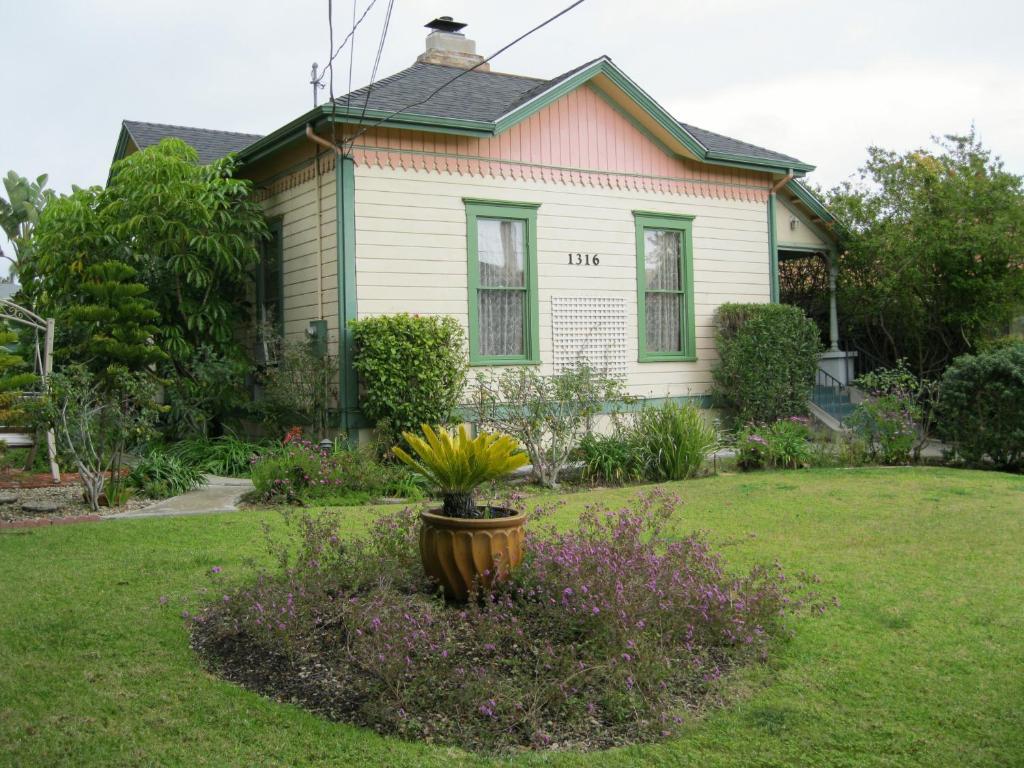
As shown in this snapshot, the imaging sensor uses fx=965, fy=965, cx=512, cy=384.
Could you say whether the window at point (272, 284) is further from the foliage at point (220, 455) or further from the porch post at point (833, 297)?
the porch post at point (833, 297)

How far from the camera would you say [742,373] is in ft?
44.3

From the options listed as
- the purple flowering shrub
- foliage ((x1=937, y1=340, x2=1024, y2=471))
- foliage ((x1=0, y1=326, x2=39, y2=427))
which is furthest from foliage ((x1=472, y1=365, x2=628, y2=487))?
the purple flowering shrub

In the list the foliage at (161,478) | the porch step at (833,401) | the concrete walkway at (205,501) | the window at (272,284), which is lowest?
the concrete walkway at (205,501)

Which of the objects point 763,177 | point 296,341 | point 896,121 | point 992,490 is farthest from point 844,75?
point 296,341

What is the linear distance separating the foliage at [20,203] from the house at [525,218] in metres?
7.21

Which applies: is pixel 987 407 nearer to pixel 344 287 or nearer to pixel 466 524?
pixel 344 287

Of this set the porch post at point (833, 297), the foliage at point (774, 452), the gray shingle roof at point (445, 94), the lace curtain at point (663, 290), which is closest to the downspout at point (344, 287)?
the gray shingle roof at point (445, 94)

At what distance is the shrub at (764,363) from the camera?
1346cm

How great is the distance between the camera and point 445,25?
15.6 meters

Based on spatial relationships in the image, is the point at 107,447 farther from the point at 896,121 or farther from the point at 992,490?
the point at 896,121

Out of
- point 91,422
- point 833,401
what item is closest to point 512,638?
point 91,422

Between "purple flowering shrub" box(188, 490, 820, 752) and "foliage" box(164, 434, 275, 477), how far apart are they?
5.70 metres

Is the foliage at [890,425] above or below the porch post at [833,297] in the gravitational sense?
below

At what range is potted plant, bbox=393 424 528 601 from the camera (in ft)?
16.7
